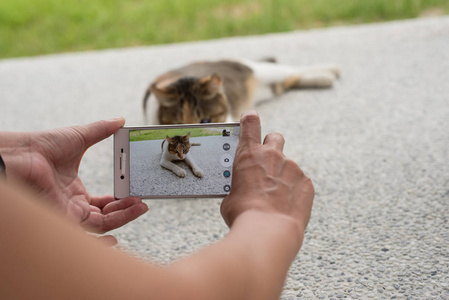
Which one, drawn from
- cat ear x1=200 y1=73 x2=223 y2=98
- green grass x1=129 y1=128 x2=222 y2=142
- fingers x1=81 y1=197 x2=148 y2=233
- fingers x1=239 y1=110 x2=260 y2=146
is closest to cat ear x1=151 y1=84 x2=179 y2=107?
cat ear x1=200 y1=73 x2=223 y2=98

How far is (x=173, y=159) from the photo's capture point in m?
1.08

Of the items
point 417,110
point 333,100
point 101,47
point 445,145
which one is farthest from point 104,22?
point 445,145

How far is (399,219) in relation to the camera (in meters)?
1.38

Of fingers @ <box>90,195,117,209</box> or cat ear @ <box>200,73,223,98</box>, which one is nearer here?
fingers @ <box>90,195,117,209</box>

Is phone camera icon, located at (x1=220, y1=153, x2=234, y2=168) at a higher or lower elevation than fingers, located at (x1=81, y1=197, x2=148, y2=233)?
higher

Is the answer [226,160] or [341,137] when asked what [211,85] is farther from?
[226,160]

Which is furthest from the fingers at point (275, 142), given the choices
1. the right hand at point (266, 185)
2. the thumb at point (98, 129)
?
the thumb at point (98, 129)

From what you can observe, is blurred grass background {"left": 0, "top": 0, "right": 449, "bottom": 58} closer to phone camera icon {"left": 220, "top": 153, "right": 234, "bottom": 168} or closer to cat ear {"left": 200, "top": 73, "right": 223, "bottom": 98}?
cat ear {"left": 200, "top": 73, "right": 223, "bottom": 98}

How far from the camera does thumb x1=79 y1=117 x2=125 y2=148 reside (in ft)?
3.36

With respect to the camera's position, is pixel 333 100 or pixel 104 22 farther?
pixel 104 22

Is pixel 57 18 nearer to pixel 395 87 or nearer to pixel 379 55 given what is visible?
pixel 379 55

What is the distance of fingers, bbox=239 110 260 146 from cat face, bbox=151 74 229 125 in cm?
103

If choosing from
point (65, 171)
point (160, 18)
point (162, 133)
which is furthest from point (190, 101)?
point (160, 18)

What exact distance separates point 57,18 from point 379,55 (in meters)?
2.87
